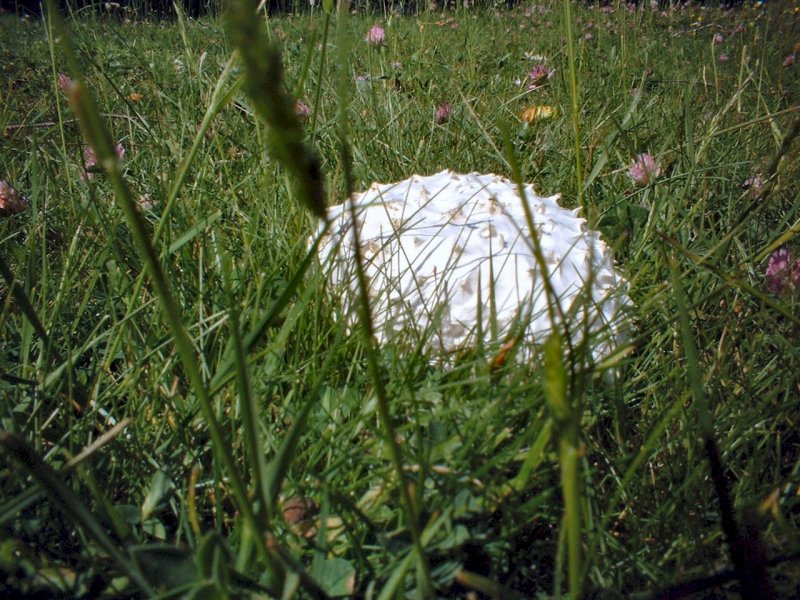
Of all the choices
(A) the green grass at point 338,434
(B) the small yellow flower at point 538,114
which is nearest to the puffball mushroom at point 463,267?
(A) the green grass at point 338,434

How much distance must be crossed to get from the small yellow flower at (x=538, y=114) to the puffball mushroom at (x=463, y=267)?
0.98 meters

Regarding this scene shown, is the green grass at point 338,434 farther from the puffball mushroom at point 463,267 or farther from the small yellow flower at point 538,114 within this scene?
the small yellow flower at point 538,114

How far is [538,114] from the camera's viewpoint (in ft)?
7.09

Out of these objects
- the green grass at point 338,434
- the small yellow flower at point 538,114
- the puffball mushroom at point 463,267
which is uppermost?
the small yellow flower at point 538,114

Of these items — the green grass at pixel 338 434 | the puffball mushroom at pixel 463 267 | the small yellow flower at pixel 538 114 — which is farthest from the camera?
the small yellow flower at pixel 538 114

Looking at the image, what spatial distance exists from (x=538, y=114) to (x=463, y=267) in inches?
50.0

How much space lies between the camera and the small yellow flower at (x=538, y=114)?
7.11 feet

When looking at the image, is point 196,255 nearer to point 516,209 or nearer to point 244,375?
point 516,209

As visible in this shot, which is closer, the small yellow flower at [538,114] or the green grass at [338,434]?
the green grass at [338,434]

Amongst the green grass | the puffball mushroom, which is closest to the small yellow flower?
the green grass

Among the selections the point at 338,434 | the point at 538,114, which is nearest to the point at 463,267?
the point at 338,434

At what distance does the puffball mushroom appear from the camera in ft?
3.36

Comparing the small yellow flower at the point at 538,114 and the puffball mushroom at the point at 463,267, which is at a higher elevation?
the small yellow flower at the point at 538,114

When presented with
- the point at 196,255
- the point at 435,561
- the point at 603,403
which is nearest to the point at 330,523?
the point at 435,561
